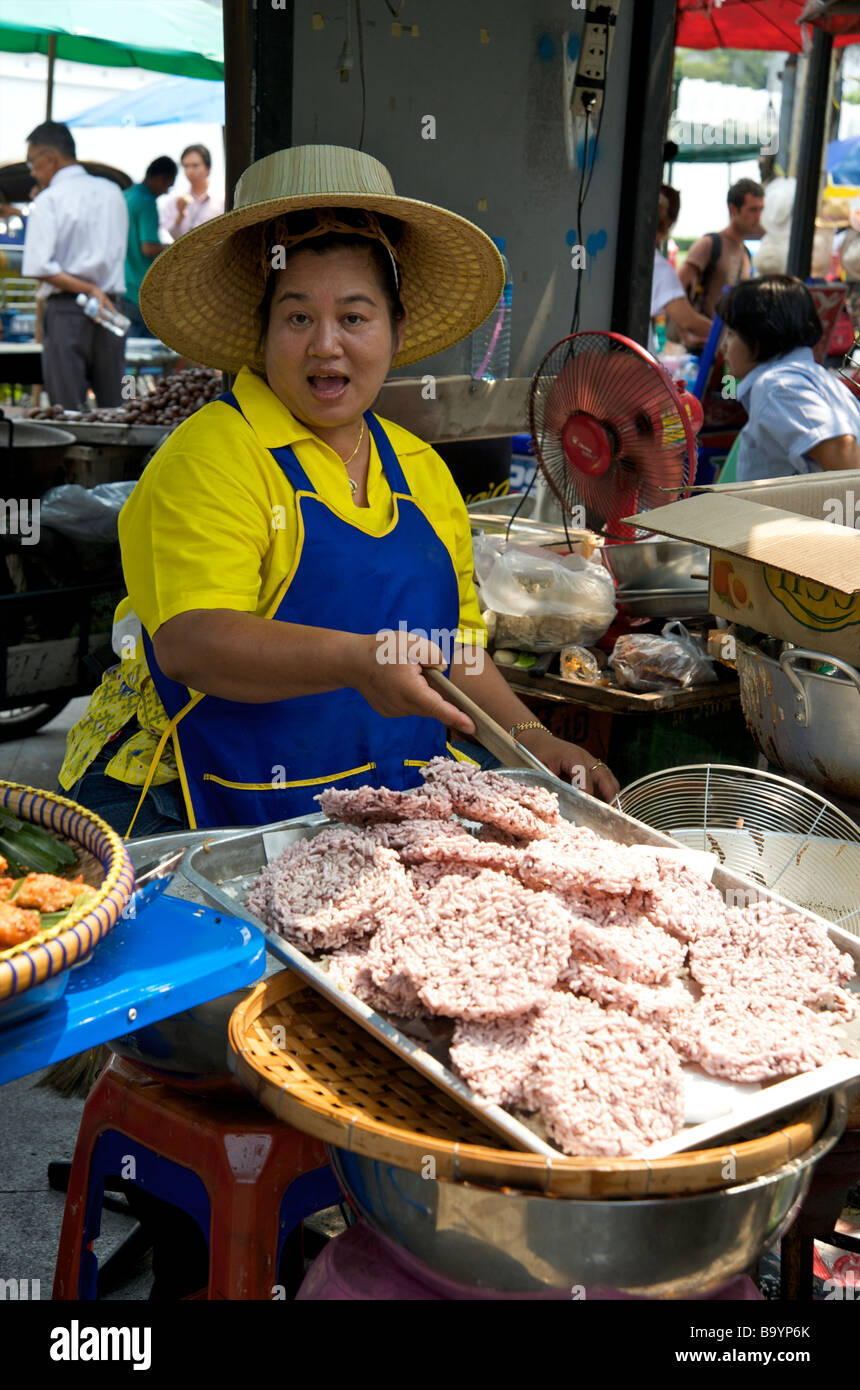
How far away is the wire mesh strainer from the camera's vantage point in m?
2.02

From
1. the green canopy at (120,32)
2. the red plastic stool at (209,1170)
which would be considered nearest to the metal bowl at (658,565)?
the red plastic stool at (209,1170)

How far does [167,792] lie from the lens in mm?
2180

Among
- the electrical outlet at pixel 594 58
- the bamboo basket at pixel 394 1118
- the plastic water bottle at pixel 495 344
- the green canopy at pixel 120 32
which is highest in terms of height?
the green canopy at pixel 120 32

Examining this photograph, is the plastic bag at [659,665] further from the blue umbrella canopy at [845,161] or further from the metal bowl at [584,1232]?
the blue umbrella canopy at [845,161]

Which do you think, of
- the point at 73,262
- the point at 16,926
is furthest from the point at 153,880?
the point at 73,262

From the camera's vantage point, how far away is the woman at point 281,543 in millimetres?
2020

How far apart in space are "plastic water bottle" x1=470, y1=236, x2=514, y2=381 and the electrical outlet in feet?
1.89

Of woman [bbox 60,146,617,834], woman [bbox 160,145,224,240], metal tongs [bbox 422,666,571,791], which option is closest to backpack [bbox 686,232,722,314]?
woman [bbox 160,145,224,240]

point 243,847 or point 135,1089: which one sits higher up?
point 243,847

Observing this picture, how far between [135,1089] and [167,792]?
23.2 inches

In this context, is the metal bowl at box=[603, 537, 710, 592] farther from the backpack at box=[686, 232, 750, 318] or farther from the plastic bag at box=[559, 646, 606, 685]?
the backpack at box=[686, 232, 750, 318]

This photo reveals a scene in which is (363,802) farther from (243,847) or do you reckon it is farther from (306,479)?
(306,479)
